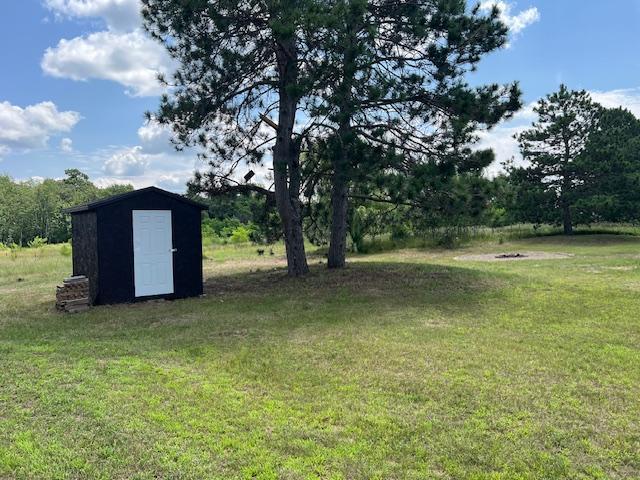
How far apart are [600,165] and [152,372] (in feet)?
62.2

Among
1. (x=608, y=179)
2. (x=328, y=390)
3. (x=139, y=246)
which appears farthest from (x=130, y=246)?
(x=608, y=179)

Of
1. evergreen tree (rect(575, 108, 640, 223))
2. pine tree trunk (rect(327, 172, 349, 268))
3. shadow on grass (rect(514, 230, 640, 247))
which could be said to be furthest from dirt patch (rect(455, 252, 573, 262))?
evergreen tree (rect(575, 108, 640, 223))

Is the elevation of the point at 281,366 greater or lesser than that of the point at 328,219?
lesser

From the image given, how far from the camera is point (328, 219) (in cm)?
1233

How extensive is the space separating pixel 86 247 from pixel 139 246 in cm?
88

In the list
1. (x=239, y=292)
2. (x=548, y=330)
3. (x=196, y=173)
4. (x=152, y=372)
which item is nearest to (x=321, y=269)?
(x=239, y=292)

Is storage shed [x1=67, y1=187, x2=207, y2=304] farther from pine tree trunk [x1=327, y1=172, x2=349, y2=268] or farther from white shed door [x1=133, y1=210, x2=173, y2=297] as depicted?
pine tree trunk [x1=327, y1=172, x2=349, y2=268]

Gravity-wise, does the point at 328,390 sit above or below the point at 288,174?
below

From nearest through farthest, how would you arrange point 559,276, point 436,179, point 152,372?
point 152,372 < point 436,179 < point 559,276

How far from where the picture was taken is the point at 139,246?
305 inches

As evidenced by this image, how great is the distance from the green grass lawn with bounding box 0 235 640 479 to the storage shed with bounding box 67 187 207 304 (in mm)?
651

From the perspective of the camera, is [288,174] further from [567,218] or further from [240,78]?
[567,218]

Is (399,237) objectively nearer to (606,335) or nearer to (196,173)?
(196,173)

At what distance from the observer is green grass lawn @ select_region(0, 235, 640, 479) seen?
8.26 feet
